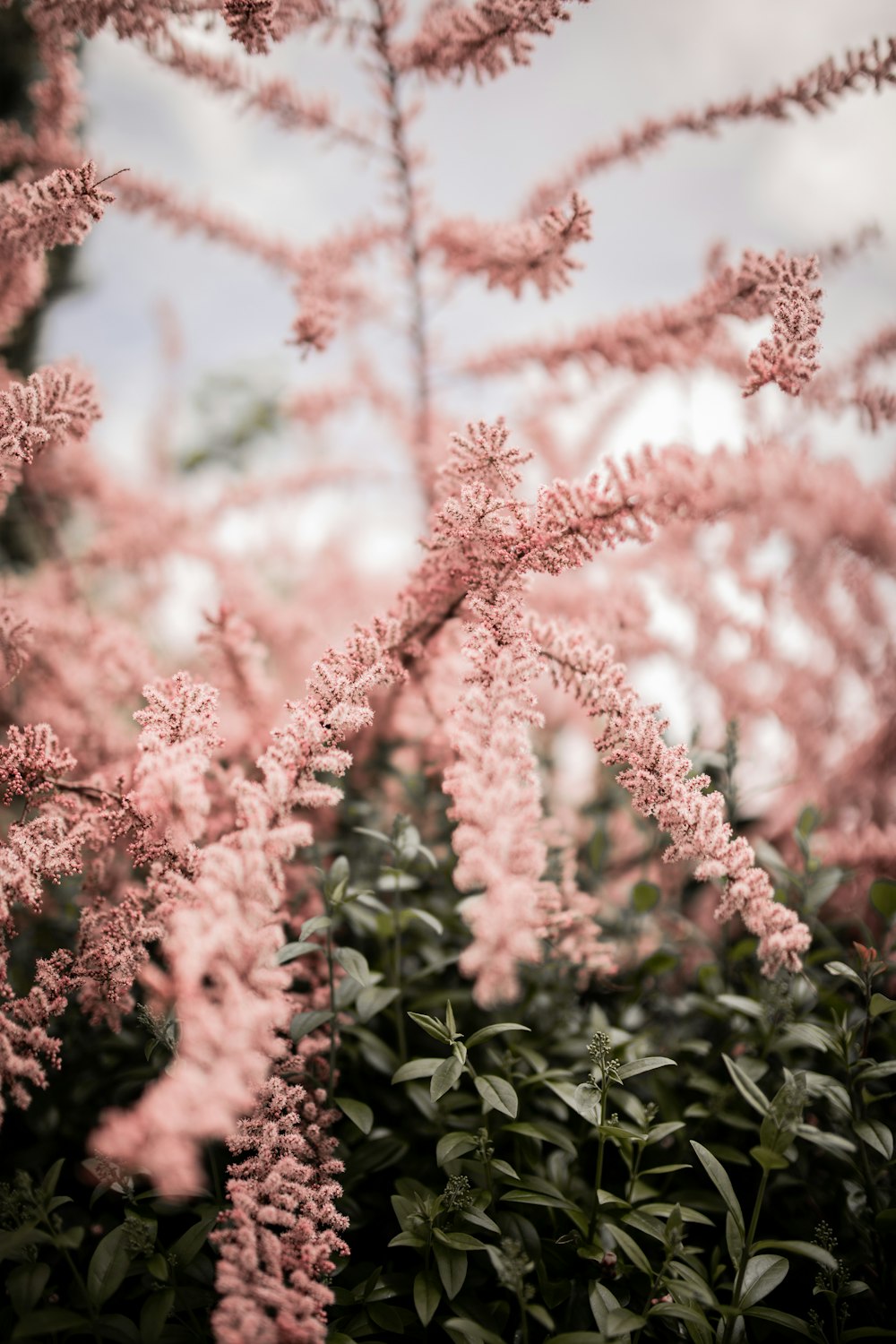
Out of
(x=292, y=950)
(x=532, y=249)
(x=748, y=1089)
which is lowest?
(x=292, y=950)

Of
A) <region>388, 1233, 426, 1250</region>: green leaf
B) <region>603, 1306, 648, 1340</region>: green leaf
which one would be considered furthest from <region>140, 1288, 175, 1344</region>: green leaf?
<region>603, 1306, 648, 1340</region>: green leaf

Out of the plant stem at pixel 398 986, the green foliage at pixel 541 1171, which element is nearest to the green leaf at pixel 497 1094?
the green foliage at pixel 541 1171

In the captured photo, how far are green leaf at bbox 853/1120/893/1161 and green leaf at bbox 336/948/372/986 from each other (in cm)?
36

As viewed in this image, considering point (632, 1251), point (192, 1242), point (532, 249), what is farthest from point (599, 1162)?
point (532, 249)

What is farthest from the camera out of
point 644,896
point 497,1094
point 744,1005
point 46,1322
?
point 644,896

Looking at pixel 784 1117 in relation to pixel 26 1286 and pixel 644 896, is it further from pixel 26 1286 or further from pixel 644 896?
pixel 26 1286

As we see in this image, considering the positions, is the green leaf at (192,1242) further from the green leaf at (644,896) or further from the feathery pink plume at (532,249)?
the feathery pink plume at (532,249)

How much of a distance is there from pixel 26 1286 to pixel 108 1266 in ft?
0.17

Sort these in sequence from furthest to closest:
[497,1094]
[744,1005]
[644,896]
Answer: [644,896] < [744,1005] < [497,1094]

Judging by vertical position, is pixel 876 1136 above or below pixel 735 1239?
above

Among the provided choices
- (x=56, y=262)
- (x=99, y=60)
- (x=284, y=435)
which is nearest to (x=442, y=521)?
(x=56, y=262)

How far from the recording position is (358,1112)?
57 cm

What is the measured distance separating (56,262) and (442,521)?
141 centimetres

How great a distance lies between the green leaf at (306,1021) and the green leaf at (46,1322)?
0.19 metres
